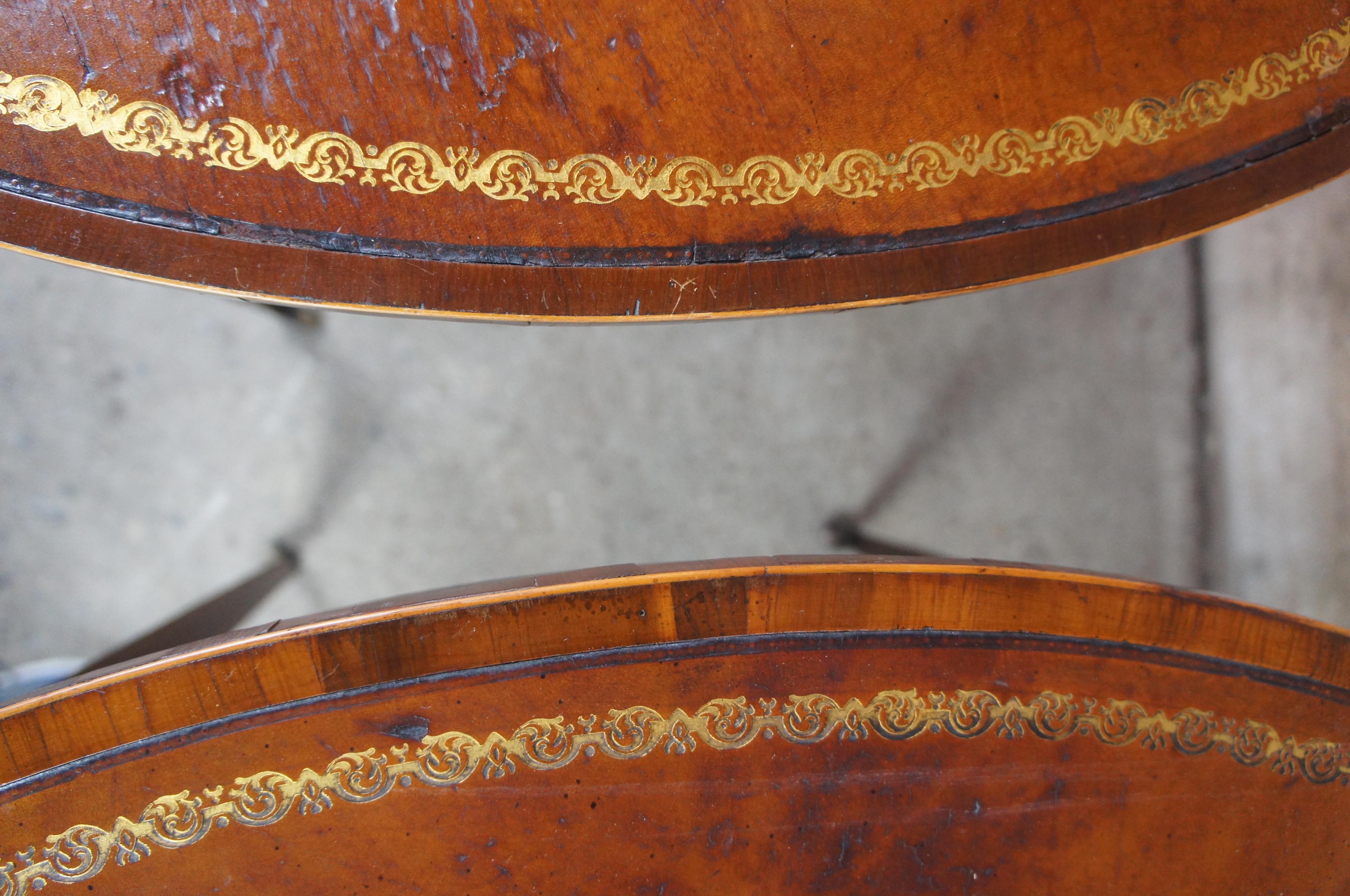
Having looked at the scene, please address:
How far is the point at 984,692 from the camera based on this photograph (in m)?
1.05

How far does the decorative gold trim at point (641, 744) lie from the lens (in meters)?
0.93

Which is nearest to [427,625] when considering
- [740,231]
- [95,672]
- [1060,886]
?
[95,672]

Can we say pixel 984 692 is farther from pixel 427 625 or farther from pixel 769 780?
pixel 427 625

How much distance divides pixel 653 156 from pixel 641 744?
76 centimetres

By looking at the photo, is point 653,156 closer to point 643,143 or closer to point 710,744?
point 643,143

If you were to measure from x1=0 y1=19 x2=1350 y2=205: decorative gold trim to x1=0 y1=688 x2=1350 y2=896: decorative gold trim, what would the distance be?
674 millimetres

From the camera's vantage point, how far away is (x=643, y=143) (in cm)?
103

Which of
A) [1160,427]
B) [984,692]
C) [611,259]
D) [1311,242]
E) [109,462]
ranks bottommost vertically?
[984,692]

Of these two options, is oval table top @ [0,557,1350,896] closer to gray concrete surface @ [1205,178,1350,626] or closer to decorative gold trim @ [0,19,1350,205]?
decorative gold trim @ [0,19,1350,205]

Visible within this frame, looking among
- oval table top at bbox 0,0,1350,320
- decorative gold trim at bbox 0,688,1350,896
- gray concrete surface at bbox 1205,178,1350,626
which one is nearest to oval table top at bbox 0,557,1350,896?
decorative gold trim at bbox 0,688,1350,896

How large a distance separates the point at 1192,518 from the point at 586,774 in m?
1.75

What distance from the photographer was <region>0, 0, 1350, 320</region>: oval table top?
3.13 feet

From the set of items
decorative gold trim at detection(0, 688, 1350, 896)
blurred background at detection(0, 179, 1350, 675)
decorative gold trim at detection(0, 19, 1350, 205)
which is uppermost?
decorative gold trim at detection(0, 19, 1350, 205)

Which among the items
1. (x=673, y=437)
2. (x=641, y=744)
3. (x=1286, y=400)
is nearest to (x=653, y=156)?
(x=641, y=744)
